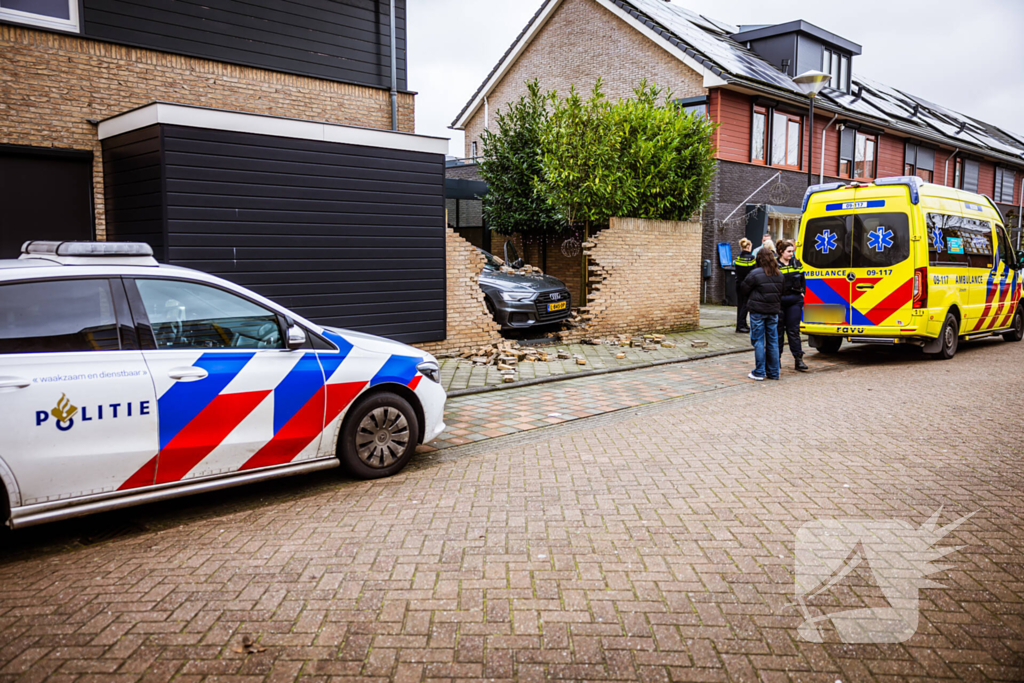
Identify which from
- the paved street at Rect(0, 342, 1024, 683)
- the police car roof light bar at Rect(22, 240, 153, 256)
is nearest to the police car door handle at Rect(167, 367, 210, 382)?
the police car roof light bar at Rect(22, 240, 153, 256)

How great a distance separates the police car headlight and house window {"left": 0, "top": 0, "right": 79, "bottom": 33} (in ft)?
23.2

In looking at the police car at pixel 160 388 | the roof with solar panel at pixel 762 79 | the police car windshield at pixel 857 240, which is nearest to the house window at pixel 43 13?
the police car at pixel 160 388

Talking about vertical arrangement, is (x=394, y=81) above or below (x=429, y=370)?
above

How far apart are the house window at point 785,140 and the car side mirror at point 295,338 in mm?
21082

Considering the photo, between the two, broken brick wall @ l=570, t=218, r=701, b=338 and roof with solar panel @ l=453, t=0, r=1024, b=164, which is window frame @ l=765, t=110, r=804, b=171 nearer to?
roof with solar panel @ l=453, t=0, r=1024, b=164

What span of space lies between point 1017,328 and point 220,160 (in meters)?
15.3

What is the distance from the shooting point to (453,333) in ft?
36.6

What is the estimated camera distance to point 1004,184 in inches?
1469

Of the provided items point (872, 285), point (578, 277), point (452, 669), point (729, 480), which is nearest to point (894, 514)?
point (729, 480)

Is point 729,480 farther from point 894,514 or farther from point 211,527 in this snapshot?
point 211,527

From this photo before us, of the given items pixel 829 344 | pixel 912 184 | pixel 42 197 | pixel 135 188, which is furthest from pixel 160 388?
pixel 829 344

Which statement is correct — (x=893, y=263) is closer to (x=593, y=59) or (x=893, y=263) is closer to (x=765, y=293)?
(x=765, y=293)

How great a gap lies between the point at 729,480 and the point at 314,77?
9.21m

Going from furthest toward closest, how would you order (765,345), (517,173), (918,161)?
(918,161) < (517,173) < (765,345)
